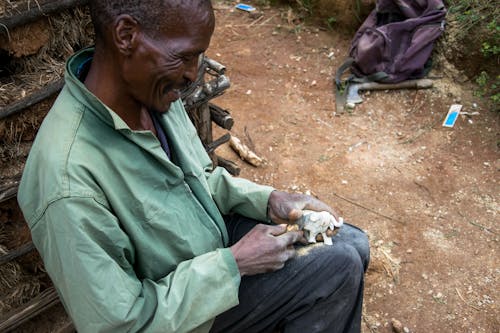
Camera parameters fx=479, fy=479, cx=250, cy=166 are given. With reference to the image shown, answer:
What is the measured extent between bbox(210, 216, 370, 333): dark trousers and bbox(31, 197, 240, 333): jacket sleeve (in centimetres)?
25

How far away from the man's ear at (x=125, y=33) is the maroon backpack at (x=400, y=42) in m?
3.80

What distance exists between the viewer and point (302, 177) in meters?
4.06

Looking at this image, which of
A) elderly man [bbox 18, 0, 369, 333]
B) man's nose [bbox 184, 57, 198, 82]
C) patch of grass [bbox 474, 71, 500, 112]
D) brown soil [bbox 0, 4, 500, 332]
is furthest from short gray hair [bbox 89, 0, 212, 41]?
patch of grass [bbox 474, 71, 500, 112]

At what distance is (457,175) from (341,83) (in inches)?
64.3

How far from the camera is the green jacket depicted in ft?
4.81

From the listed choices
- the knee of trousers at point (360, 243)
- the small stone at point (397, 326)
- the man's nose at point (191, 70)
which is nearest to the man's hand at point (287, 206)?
the knee of trousers at point (360, 243)

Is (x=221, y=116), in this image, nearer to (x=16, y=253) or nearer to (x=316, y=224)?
(x=316, y=224)

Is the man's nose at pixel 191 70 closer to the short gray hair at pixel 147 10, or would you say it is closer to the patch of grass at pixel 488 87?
the short gray hair at pixel 147 10

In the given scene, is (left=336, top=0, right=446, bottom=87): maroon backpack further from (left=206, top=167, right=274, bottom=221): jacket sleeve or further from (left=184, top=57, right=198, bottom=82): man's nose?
(left=184, top=57, right=198, bottom=82): man's nose

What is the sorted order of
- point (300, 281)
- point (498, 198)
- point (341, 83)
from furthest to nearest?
point (341, 83) < point (498, 198) < point (300, 281)

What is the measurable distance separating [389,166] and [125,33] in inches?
122

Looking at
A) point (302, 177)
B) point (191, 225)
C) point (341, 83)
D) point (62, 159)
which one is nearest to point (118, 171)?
point (62, 159)

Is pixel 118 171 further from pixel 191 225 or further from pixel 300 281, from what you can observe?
pixel 300 281

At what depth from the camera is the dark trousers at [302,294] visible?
197 centimetres
